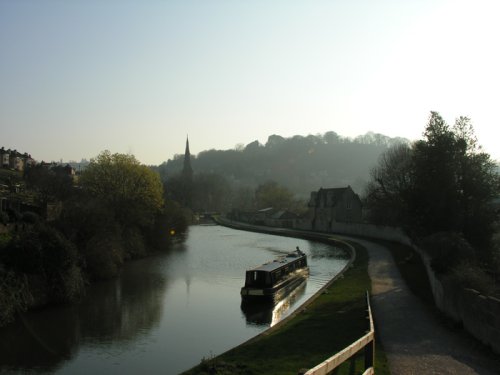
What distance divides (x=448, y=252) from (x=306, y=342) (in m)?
11.1

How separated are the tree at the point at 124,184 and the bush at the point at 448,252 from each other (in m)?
32.6

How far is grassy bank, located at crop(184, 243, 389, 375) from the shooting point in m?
14.0

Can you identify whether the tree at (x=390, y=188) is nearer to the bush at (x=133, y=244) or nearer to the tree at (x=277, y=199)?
the bush at (x=133, y=244)

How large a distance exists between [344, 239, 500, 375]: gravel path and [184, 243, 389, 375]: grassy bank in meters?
0.63

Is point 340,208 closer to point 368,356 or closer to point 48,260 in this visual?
point 48,260

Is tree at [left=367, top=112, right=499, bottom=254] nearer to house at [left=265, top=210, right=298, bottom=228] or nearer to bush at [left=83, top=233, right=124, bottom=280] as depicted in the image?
bush at [left=83, top=233, right=124, bottom=280]

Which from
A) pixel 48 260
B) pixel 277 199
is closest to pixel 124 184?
pixel 48 260

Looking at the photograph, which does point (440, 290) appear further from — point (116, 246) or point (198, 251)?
point (198, 251)

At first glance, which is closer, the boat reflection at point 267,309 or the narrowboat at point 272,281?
the boat reflection at point 267,309

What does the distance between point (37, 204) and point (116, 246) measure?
14.2 meters

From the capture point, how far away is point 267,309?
95.3 feet

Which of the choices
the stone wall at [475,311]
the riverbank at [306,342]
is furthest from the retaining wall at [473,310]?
the riverbank at [306,342]

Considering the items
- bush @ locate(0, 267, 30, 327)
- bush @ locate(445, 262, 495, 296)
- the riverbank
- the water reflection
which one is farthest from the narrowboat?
bush @ locate(445, 262, 495, 296)

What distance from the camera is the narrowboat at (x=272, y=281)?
3005 centimetres
